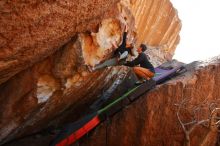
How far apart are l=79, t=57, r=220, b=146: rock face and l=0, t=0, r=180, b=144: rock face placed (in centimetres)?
148

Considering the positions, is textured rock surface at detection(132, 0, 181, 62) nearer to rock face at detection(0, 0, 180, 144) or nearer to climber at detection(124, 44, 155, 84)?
climber at detection(124, 44, 155, 84)

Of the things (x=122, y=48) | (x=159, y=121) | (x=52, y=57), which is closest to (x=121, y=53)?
(x=122, y=48)

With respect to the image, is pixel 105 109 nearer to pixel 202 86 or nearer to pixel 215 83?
pixel 202 86

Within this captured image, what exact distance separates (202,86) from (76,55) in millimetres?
4704

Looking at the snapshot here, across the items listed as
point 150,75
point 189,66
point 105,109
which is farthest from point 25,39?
point 189,66

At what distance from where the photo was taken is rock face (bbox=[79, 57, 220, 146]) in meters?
9.06

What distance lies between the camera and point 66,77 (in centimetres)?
788

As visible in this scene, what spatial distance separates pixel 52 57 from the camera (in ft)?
24.6

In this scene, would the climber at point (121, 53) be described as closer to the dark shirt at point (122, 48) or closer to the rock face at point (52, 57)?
the dark shirt at point (122, 48)

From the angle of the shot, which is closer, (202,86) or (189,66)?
(202,86)

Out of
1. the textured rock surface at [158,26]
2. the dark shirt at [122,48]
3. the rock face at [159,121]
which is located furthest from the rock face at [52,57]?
the textured rock surface at [158,26]

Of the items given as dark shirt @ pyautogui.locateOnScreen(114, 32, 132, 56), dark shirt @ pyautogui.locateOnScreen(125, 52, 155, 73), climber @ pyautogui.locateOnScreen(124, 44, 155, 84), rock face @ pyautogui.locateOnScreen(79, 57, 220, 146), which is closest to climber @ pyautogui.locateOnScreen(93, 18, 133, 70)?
dark shirt @ pyautogui.locateOnScreen(114, 32, 132, 56)

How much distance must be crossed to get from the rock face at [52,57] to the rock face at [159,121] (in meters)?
1.48

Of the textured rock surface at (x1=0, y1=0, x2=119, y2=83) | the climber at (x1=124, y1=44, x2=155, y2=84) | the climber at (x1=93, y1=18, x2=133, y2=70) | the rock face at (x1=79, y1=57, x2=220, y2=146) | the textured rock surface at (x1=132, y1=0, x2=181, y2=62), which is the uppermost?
the textured rock surface at (x1=132, y1=0, x2=181, y2=62)
